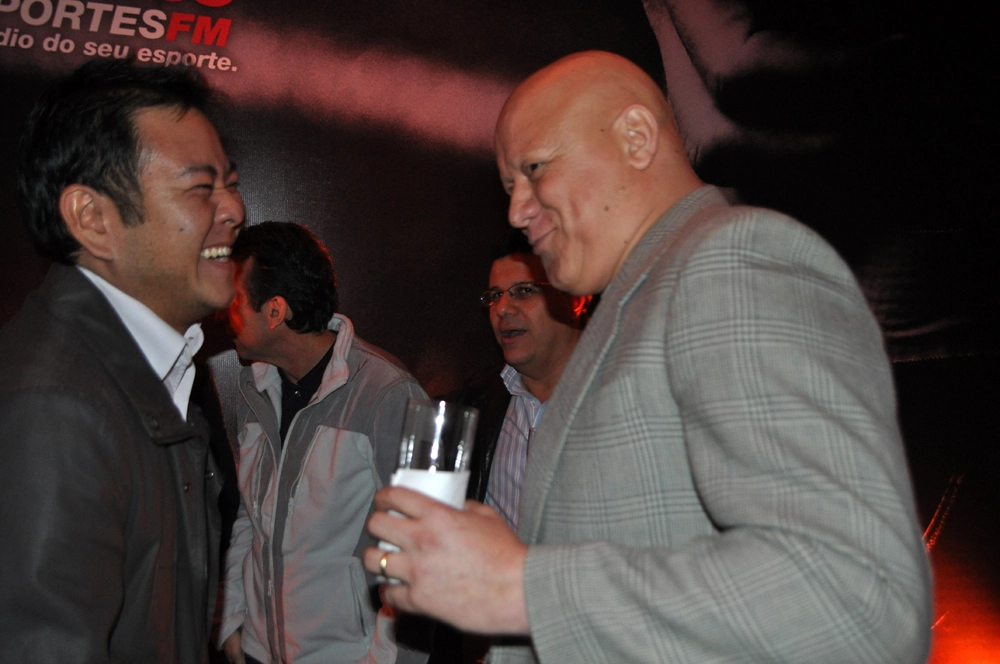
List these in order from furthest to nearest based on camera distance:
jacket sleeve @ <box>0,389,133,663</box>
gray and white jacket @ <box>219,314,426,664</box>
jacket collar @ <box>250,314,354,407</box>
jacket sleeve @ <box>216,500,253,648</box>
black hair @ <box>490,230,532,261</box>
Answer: black hair @ <box>490,230,532,261</box> < jacket sleeve @ <box>216,500,253,648</box> < jacket collar @ <box>250,314,354,407</box> < gray and white jacket @ <box>219,314,426,664</box> < jacket sleeve @ <box>0,389,133,663</box>

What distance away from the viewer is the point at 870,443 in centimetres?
87

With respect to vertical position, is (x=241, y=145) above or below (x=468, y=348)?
above

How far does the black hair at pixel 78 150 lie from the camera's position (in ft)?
5.27

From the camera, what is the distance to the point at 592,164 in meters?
1.40

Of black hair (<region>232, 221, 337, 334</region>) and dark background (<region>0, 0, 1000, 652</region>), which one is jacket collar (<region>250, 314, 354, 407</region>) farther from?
dark background (<region>0, 0, 1000, 652</region>)

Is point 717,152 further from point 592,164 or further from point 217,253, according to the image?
point 217,253

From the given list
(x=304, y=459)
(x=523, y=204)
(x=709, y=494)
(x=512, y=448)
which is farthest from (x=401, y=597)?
(x=512, y=448)

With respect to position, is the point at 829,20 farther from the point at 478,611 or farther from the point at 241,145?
the point at 478,611

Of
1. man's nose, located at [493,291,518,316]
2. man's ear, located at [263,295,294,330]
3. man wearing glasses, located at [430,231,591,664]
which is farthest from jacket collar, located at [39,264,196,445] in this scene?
man's nose, located at [493,291,518,316]

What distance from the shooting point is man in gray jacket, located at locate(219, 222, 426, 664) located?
8.07 ft

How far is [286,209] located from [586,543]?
2.75 meters

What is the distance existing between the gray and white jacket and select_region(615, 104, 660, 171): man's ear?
136cm

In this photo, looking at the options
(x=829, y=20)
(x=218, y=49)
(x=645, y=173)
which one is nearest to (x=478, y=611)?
(x=645, y=173)

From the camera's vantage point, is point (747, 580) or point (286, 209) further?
point (286, 209)
